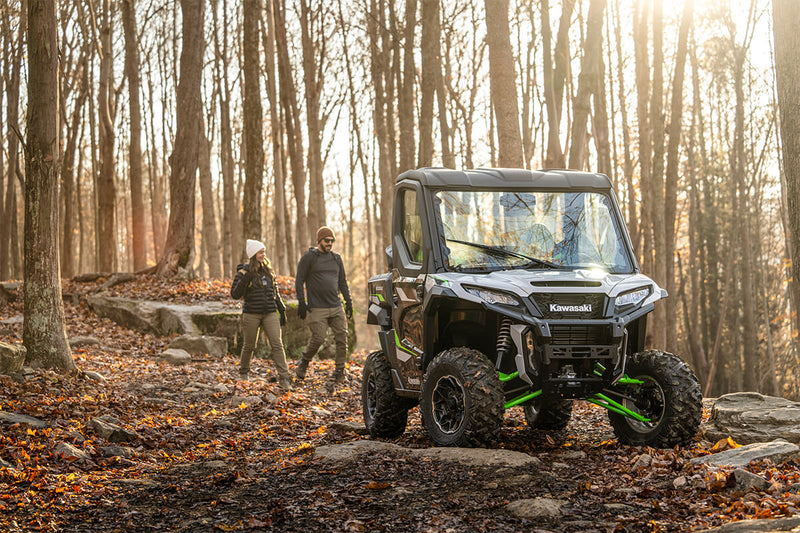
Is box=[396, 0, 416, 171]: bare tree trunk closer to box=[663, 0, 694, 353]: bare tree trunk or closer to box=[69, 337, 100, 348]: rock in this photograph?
box=[663, 0, 694, 353]: bare tree trunk

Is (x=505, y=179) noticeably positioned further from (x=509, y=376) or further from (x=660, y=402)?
(x=660, y=402)

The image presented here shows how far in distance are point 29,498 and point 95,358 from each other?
938 cm

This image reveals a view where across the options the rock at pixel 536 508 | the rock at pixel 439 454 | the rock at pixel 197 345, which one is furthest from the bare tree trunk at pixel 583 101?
the rock at pixel 536 508

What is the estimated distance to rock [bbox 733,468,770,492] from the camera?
5.62m

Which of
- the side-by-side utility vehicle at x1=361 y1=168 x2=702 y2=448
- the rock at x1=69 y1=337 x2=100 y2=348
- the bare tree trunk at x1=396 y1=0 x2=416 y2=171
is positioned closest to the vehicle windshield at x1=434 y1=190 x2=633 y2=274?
the side-by-side utility vehicle at x1=361 y1=168 x2=702 y2=448

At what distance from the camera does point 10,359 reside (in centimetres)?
1114

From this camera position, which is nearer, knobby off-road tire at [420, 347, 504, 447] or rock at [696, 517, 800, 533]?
rock at [696, 517, 800, 533]

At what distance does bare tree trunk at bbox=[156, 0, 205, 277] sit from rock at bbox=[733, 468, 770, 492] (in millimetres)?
18472

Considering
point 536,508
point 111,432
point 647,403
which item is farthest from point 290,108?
point 536,508

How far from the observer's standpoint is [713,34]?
3161cm

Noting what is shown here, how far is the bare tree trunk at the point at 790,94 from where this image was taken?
7.82 m

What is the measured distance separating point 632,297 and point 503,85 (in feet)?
24.0

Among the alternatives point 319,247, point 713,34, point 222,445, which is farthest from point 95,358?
point 713,34

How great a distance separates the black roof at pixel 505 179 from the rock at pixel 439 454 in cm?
249
